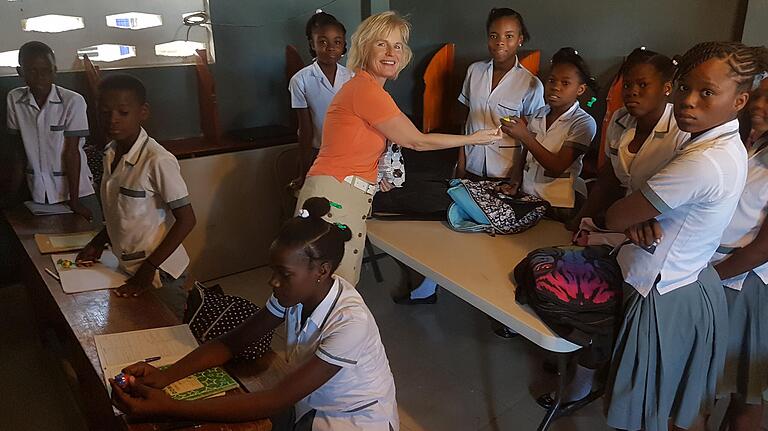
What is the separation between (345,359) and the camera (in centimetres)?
137

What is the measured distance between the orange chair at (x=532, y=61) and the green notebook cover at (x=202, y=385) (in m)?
2.17

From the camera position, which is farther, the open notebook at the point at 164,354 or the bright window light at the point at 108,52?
the bright window light at the point at 108,52

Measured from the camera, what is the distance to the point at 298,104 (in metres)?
2.97

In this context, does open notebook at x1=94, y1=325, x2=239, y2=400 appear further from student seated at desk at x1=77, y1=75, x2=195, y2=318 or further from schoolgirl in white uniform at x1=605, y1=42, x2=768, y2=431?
schoolgirl in white uniform at x1=605, y1=42, x2=768, y2=431

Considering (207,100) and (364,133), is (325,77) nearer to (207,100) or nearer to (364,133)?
(207,100)

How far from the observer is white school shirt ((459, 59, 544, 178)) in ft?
8.21

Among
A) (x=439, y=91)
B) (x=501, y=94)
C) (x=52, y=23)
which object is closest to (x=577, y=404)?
(x=501, y=94)

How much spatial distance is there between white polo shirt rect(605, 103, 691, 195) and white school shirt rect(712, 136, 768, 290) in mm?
226

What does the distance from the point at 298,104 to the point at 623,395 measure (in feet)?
6.58

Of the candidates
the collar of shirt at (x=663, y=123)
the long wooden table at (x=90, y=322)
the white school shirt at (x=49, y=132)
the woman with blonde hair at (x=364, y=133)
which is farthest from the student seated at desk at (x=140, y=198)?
the collar of shirt at (x=663, y=123)

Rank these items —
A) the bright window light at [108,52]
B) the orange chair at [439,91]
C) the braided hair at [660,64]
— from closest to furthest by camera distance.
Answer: the braided hair at [660,64]
the bright window light at [108,52]
the orange chair at [439,91]

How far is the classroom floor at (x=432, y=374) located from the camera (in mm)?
2234

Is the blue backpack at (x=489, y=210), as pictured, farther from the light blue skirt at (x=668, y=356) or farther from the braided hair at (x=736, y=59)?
the braided hair at (x=736, y=59)

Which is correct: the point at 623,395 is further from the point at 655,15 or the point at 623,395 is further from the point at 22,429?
the point at 22,429
